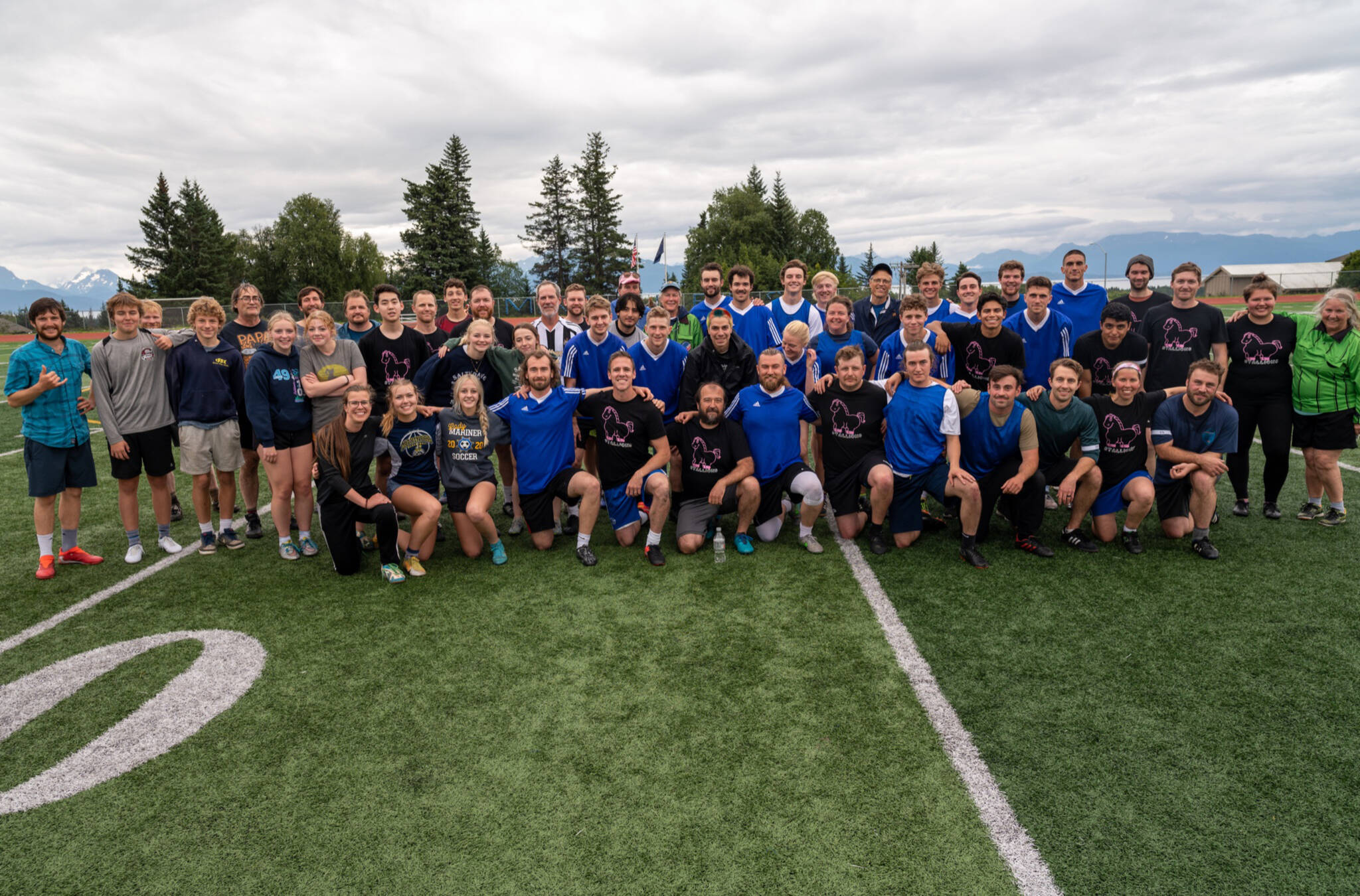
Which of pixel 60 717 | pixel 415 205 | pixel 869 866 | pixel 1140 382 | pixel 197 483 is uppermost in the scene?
pixel 415 205

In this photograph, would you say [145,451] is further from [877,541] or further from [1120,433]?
[1120,433]

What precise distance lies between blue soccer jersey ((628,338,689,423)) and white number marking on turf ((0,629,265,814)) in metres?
3.30

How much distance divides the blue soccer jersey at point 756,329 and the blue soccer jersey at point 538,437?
6.58 feet

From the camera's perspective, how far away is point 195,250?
171 feet

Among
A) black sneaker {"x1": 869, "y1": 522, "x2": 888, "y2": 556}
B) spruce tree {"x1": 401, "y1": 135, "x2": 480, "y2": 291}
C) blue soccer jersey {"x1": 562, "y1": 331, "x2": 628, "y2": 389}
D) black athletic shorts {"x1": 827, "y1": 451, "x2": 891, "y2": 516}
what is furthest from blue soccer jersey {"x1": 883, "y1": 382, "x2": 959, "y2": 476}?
spruce tree {"x1": 401, "y1": 135, "x2": 480, "y2": 291}

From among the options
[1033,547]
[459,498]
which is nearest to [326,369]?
[459,498]

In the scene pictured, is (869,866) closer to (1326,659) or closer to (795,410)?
(1326,659)

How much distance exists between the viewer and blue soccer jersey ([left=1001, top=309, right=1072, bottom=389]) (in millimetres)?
6113

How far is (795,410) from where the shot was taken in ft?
18.1

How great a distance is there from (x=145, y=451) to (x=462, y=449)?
2.30 meters

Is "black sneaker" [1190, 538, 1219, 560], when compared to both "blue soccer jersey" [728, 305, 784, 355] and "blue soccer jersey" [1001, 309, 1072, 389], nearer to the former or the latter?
"blue soccer jersey" [1001, 309, 1072, 389]

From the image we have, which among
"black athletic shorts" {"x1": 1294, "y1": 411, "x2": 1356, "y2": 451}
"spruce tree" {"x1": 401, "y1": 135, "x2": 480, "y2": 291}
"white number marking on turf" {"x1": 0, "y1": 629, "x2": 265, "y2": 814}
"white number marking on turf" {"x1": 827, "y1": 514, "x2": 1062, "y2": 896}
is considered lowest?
"white number marking on turf" {"x1": 827, "y1": 514, "x2": 1062, "y2": 896}

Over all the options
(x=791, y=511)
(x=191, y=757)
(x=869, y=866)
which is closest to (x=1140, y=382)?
(x=791, y=511)

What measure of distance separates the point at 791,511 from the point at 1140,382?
277 centimetres
